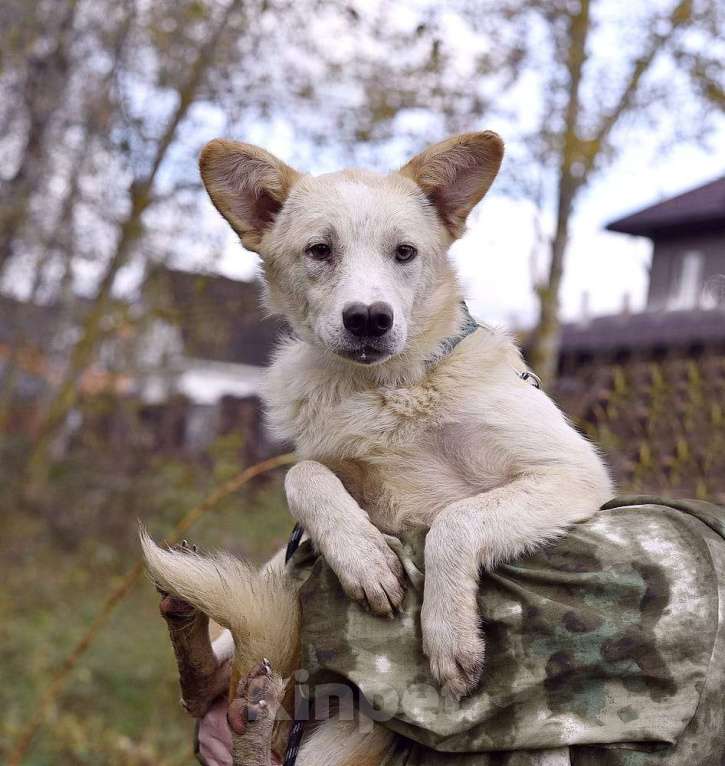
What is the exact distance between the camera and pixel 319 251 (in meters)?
2.65

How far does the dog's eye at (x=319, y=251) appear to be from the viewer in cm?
263

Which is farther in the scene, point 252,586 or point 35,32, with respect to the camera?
point 35,32

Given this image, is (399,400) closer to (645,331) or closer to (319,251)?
(319,251)

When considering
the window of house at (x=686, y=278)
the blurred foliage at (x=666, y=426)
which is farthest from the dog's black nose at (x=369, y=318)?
the window of house at (x=686, y=278)

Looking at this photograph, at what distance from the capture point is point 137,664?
7766mm

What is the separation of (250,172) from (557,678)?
5.60 ft

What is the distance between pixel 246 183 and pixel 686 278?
11.6 m

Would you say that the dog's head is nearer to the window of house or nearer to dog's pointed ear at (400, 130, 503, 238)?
dog's pointed ear at (400, 130, 503, 238)

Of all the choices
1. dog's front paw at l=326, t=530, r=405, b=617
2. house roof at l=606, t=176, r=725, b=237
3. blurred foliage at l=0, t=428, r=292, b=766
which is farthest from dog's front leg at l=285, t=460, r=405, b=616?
house roof at l=606, t=176, r=725, b=237

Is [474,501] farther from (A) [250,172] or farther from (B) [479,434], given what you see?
(A) [250,172]

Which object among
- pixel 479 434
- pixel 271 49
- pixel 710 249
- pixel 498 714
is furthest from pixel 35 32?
pixel 710 249

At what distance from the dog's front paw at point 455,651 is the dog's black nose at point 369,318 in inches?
→ 31.6

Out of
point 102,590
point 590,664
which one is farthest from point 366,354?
point 102,590

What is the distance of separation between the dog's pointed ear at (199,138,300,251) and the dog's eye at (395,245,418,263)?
434mm
